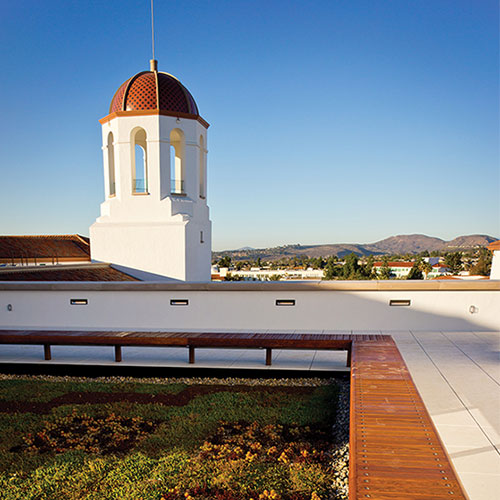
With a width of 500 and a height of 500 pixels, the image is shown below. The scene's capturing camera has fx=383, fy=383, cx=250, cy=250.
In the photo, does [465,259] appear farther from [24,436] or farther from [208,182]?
[24,436]

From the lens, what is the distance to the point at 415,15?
488 inches

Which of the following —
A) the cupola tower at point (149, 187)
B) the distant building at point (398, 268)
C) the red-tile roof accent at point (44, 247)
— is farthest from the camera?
the distant building at point (398, 268)

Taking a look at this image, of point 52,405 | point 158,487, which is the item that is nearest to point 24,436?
point 52,405

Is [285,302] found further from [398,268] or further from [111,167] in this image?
[398,268]

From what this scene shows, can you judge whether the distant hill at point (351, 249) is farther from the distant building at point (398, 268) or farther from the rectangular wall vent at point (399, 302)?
the rectangular wall vent at point (399, 302)

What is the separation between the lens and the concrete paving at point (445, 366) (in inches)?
123

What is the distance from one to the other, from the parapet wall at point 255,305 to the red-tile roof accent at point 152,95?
779cm

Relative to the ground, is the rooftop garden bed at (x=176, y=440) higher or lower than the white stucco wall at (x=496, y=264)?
lower

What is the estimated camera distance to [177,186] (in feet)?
47.9

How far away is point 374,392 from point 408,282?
444cm

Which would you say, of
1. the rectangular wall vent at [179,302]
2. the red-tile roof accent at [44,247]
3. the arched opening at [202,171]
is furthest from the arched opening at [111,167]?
the red-tile roof accent at [44,247]

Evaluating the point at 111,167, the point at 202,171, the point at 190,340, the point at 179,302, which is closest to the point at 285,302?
the point at 179,302

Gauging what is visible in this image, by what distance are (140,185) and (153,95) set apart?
321 cm

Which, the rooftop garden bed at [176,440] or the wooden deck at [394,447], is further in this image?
the rooftop garden bed at [176,440]
